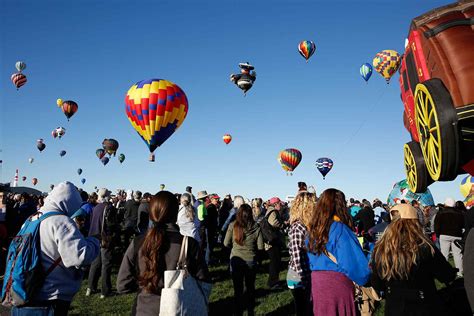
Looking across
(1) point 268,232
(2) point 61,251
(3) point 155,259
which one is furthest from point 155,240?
(1) point 268,232

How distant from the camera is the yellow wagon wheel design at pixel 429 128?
371 centimetres

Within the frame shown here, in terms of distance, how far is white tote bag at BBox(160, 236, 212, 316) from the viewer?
2541mm

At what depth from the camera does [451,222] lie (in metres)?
9.04

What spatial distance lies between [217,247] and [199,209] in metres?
4.25

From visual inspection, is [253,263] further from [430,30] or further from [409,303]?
[430,30]

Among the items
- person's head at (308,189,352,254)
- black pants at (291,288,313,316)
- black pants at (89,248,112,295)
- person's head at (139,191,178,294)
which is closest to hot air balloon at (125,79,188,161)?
black pants at (89,248,112,295)

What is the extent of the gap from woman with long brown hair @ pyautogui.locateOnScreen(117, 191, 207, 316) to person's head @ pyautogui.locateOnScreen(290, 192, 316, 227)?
1.97 m

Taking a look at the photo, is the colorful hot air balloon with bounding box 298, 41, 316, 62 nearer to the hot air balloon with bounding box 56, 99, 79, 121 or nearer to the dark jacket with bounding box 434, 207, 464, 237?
the hot air balloon with bounding box 56, 99, 79, 121

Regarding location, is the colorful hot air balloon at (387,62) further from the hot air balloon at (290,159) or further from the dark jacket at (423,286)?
the dark jacket at (423,286)

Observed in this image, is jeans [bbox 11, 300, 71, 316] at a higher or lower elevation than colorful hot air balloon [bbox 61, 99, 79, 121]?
lower

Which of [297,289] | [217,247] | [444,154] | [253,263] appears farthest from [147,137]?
[444,154]

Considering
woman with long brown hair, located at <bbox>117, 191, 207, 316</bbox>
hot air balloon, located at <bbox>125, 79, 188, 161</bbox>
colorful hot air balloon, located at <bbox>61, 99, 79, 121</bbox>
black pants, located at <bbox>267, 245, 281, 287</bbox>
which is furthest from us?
colorful hot air balloon, located at <bbox>61, 99, 79, 121</bbox>

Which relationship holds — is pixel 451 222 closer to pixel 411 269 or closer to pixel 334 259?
pixel 411 269

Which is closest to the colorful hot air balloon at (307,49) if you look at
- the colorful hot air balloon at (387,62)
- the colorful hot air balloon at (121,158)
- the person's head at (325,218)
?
the colorful hot air balloon at (387,62)
